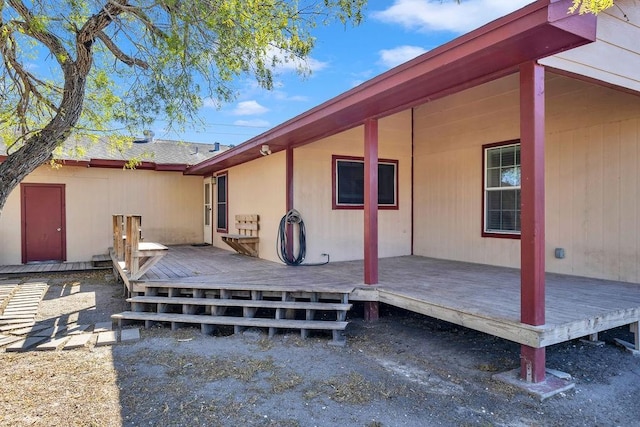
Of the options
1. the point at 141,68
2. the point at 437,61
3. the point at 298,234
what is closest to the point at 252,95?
the point at 141,68

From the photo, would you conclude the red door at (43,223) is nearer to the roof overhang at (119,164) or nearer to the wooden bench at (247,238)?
the roof overhang at (119,164)

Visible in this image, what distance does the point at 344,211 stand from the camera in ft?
23.4

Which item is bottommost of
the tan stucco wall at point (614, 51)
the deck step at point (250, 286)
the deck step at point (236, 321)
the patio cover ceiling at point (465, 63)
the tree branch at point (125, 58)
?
the deck step at point (236, 321)

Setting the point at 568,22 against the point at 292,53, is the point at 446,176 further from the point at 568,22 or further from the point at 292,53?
the point at 568,22

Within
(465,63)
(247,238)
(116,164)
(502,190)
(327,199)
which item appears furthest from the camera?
(116,164)

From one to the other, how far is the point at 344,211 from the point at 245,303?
2992 mm

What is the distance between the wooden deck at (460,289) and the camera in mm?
3262

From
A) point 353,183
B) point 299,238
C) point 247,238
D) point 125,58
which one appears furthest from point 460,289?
point 125,58

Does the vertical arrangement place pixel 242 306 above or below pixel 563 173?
below

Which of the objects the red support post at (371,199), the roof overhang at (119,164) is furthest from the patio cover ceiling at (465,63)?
the roof overhang at (119,164)

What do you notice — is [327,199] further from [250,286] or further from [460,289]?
[460,289]

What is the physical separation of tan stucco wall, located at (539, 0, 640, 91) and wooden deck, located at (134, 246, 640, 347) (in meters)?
2.07

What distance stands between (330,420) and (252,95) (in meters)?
3.54

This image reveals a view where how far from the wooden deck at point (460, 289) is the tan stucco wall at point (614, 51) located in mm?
2073
